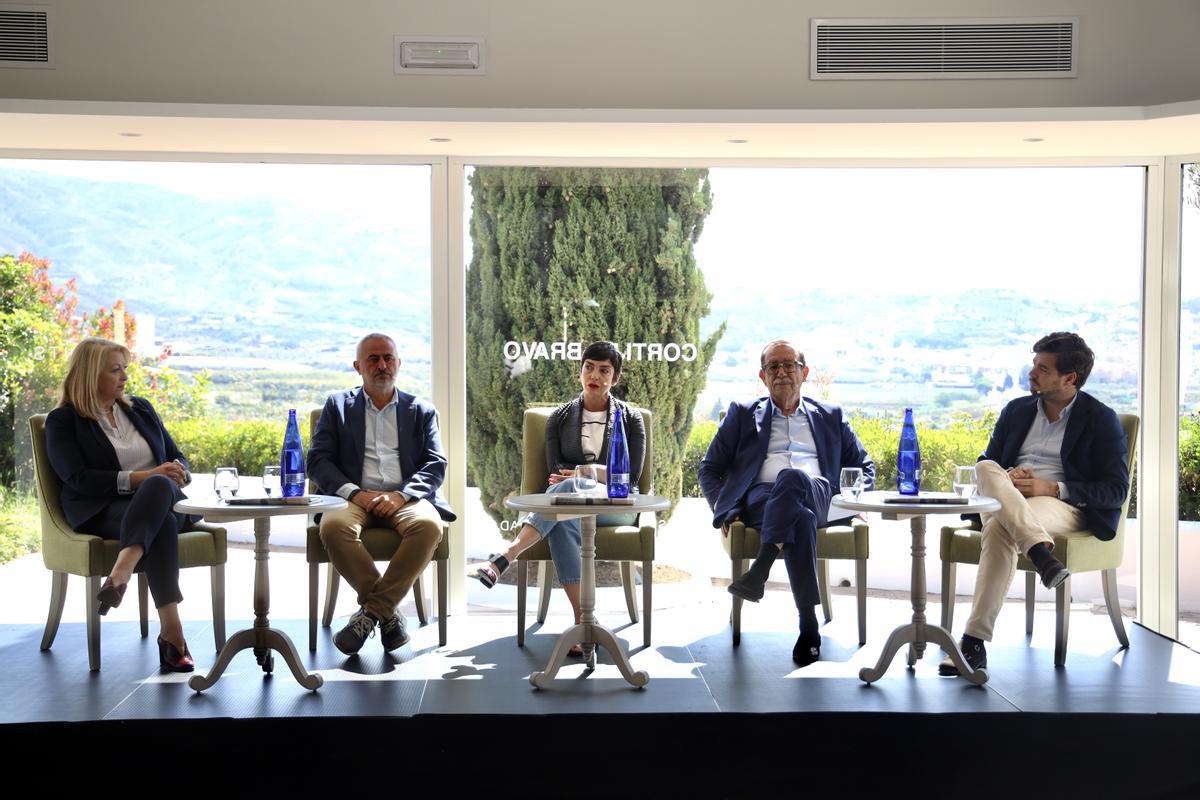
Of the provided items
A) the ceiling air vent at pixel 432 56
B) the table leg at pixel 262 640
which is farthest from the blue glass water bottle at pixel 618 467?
the ceiling air vent at pixel 432 56

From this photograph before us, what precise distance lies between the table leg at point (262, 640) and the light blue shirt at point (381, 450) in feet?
2.61

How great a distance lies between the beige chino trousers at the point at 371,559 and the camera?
4.90m

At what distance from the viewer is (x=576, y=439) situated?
5.46 meters

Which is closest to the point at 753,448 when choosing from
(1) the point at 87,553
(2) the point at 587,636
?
(2) the point at 587,636

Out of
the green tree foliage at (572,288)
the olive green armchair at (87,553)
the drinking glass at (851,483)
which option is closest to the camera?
the drinking glass at (851,483)

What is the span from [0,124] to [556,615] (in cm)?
344

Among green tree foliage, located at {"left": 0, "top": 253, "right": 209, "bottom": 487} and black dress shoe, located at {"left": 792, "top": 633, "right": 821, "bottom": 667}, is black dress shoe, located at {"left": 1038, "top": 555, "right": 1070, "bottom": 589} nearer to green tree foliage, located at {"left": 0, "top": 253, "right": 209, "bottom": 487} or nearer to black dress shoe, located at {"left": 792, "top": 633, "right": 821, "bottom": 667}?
black dress shoe, located at {"left": 792, "top": 633, "right": 821, "bottom": 667}

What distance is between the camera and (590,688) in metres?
4.56

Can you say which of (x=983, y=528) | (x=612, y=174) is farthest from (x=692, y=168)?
(x=983, y=528)

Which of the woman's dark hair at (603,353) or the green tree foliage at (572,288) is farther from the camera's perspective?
the green tree foliage at (572,288)

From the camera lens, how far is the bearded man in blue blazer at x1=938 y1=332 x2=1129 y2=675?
4.79 metres

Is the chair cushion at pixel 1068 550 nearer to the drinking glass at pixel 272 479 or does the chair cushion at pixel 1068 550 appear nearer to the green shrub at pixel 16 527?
the drinking glass at pixel 272 479

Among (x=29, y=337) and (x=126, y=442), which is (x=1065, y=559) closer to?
(x=126, y=442)

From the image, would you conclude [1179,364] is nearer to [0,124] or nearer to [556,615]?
[556,615]
